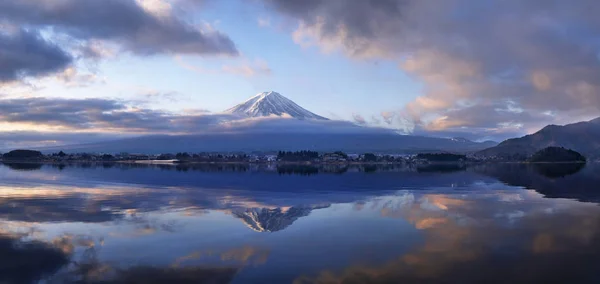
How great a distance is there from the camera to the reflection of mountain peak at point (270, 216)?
68.5ft

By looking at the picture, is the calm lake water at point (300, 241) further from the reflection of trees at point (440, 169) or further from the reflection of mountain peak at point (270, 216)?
the reflection of trees at point (440, 169)

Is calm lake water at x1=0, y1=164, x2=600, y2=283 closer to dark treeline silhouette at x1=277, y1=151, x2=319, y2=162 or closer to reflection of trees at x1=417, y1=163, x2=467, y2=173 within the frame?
reflection of trees at x1=417, y1=163, x2=467, y2=173

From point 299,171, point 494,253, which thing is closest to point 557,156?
point 299,171

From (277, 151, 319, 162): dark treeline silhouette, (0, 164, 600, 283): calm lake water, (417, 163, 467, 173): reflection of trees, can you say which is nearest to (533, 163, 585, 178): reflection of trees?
(417, 163, 467, 173): reflection of trees

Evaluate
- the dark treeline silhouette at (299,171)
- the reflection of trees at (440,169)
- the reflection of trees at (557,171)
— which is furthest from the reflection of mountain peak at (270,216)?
the reflection of trees at (440,169)

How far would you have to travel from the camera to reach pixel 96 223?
21.3 m

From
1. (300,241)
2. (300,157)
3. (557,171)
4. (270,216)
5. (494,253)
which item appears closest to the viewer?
(494,253)

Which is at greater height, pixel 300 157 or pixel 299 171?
pixel 300 157

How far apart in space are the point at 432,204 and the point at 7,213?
77.5 feet

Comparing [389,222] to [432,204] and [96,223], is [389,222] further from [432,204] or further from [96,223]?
[96,223]

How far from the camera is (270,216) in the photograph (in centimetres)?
2394

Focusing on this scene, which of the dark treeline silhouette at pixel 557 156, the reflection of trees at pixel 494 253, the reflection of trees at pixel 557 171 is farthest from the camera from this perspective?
the dark treeline silhouette at pixel 557 156

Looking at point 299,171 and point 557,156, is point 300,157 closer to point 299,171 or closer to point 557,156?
point 557,156

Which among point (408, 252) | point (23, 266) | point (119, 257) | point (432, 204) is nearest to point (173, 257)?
point (119, 257)
